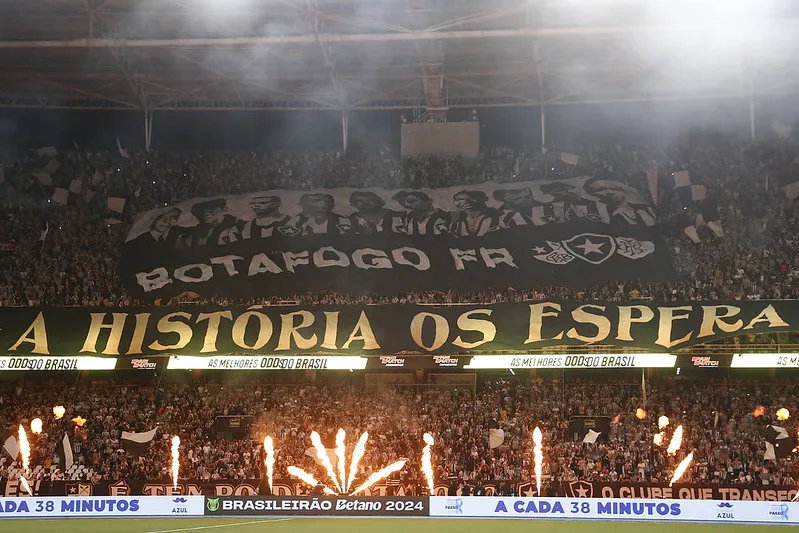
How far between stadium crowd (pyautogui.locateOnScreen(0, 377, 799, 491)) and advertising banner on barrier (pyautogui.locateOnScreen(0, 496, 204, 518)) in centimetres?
99

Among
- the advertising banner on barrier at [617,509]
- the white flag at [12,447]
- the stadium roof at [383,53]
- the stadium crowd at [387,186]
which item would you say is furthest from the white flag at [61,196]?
the advertising banner on barrier at [617,509]

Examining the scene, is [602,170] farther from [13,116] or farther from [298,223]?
[13,116]

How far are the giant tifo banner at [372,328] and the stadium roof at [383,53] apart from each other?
759 cm

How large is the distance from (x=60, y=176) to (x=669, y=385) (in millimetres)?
22723

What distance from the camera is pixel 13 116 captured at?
36.4m

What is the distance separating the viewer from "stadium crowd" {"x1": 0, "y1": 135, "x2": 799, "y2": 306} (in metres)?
30.0

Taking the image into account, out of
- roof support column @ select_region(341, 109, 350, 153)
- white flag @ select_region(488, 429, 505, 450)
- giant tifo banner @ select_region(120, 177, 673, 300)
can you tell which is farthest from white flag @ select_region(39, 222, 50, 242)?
white flag @ select_region(488, 429, 505, 450)

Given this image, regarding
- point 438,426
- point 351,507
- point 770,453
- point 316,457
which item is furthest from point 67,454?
point 770,453

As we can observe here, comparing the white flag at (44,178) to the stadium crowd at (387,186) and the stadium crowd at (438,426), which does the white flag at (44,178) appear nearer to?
the stadium crowd at (387,186)

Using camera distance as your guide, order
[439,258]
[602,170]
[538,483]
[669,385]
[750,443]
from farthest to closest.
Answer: [602,170] → [439,258] → [669,385] → [750,443] → [538,483]

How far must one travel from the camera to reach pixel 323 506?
23.3 metres

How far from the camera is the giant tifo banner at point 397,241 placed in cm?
3030

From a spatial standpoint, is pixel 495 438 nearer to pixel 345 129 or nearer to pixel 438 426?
pixel 438 426

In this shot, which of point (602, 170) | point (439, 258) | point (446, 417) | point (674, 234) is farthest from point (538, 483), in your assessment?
point (602, 170)
